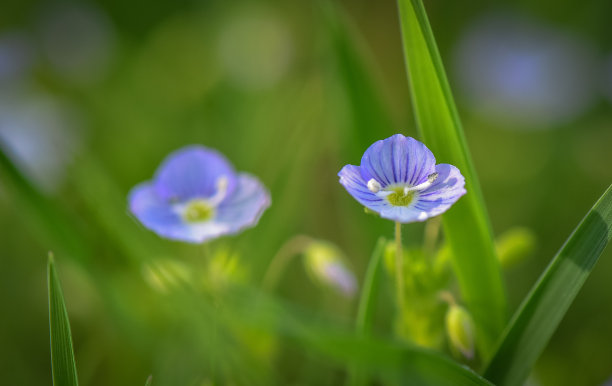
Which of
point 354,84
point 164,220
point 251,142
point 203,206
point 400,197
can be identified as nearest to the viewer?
point 400,197

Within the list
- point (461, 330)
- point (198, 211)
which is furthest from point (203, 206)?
point (461, 330)

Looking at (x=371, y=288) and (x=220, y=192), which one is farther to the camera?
(x=220, y=192)

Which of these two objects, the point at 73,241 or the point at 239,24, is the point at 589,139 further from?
the point at 73,241

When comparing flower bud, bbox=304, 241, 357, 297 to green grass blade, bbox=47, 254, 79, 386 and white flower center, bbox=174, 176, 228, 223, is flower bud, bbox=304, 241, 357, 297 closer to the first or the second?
white flower center, bbox=174, 176, 228, 223

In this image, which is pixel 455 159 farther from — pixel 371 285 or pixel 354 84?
pixel 354 84

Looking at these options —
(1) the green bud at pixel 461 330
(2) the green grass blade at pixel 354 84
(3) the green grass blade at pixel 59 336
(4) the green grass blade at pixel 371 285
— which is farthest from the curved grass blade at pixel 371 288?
(2) the green grass blade at pixel 354 84

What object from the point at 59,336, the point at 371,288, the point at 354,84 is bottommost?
the point at 59,336

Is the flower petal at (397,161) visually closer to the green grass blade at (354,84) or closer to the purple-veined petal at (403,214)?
the purple-veined petal at (403,214)
